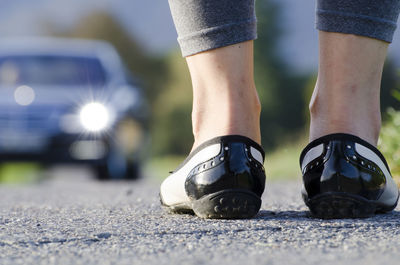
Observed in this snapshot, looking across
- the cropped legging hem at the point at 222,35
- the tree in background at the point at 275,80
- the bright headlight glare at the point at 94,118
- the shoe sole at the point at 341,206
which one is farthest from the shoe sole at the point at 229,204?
the tree in background at the point at 275,80

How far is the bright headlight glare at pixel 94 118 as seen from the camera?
5922 millimetres

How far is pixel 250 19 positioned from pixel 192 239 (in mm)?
718

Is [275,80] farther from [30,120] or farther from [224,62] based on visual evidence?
[224,62]

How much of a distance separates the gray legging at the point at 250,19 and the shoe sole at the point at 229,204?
1.44ft

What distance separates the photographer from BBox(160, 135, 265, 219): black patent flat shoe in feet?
5.85

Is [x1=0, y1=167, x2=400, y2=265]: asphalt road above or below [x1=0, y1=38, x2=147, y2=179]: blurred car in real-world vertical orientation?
below

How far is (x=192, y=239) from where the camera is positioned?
153cm

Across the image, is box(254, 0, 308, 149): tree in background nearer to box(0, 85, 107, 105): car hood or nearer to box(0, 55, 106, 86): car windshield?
box(0, 55, 106, 86): car windshield

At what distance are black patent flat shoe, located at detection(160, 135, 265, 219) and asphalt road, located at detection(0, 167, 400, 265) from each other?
0.04m

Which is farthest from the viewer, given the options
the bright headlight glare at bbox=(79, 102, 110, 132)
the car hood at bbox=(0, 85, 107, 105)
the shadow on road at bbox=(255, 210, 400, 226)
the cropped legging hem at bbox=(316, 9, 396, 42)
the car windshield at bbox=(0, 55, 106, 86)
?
the car windshield at bbox=(0, 55, 106, 86)

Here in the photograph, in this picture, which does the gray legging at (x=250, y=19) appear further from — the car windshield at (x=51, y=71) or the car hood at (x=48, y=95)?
the car windshield at (x=51, y=71)

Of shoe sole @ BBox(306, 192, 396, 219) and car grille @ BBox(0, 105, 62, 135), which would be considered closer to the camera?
shoe sole @ BBox(306, 192, 396, 219)

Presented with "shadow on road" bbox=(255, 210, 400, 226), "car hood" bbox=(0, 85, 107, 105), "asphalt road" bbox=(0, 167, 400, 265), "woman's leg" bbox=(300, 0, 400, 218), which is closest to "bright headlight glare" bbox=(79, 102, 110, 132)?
"car hood" bbox=(0, 85, 107, 105)

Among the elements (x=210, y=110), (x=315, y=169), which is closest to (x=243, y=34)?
(x=210, y=110)
